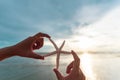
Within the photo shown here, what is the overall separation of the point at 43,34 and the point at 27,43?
0.25 metres

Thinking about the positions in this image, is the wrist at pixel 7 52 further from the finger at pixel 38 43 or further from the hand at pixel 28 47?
the finger at pixel 38 43

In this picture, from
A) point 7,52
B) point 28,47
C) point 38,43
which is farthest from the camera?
point 38,43

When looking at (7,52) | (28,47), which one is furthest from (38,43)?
(7,52)

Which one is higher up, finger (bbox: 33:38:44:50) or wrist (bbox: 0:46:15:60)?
finger (bbox: 33:38:44:50)

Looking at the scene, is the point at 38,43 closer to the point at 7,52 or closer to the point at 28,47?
the point at 28,47

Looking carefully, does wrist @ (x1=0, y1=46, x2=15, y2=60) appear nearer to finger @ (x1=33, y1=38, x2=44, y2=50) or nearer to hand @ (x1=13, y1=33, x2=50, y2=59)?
hand @ (x1=13, y1=33, x2=50, y2=59)

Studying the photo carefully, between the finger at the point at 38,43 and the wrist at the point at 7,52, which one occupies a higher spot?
the finger at the point at 38,43

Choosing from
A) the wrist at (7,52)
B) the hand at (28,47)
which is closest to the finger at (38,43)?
the hand at (28,47)

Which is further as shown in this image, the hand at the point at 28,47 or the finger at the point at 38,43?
the finger at the point at 38,43

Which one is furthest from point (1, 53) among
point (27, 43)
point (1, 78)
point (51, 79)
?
point (1, 78)

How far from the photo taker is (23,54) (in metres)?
2.93

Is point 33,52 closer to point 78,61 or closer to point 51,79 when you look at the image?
point 78,61

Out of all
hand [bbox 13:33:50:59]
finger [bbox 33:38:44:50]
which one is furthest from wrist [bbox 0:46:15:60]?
finger [bbox 33:38:44:50]

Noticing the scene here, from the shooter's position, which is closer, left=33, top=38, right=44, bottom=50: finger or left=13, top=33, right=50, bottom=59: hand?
left=13, top=33, right=50, bottom=59: hand
